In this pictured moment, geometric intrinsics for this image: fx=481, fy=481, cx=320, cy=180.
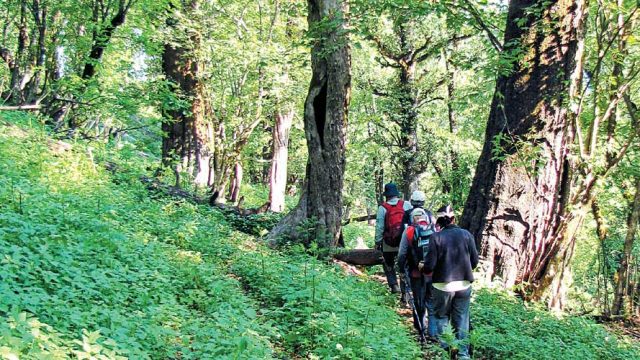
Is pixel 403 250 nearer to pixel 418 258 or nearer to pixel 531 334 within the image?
pixel 418 258

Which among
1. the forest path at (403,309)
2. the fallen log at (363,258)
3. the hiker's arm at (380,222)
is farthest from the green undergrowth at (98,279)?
the fallen log at (363,258)

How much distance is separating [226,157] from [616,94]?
30.6 ft

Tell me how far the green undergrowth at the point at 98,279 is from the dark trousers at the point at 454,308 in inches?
90.8

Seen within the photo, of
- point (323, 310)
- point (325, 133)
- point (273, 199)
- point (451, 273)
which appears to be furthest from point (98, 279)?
point (273, 199)

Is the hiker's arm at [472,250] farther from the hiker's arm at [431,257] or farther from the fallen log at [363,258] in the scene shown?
the fallen log at [363,258]

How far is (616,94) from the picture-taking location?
9250 mm

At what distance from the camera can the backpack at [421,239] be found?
6.88m

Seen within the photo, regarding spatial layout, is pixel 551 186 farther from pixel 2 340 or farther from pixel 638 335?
pixel 2 340

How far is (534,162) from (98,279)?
745cm

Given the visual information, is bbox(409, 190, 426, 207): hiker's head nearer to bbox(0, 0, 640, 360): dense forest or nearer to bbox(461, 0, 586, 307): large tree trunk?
bbox(0, 0, 640, 360): dense forest

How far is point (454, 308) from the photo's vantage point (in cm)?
617

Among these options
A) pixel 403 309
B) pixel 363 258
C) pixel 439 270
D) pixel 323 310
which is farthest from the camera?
pixel 363 258

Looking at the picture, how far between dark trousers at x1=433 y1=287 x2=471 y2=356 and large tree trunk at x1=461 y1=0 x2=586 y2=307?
→ 300 cm

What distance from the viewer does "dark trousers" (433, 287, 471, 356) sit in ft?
20.0
